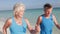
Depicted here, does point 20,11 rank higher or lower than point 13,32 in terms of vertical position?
higher

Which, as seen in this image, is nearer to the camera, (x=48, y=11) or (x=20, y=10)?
(x=20, y=10)

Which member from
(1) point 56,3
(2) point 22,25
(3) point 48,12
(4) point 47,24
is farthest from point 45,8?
(1) point 56,3

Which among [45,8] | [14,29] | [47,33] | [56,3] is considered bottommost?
[56,3]

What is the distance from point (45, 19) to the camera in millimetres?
4215

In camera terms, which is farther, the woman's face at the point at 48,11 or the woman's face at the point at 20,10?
the woman's face at the point at 48,11

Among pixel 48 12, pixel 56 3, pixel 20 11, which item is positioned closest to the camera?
pixel 20 11

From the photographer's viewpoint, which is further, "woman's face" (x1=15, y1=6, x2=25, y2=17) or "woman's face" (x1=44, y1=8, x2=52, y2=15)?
"woman's face" (x1=44, y1=8, x2=52, y2=15)

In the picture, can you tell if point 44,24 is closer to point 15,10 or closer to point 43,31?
point 43,31

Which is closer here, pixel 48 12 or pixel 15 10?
pixel 15 10

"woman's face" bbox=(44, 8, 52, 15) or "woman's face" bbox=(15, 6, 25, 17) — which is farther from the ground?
"woman's face" bbox=(15, 6, 25, 17)

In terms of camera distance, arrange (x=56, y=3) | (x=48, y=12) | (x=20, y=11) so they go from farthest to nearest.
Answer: (x=56, y=3), (x=48, y=12), (x=20, y=11)

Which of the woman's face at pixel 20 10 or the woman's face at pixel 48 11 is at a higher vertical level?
the woman's face at pixel 20 10

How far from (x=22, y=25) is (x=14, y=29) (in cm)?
16

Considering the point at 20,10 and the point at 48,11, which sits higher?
the point at 20,10
